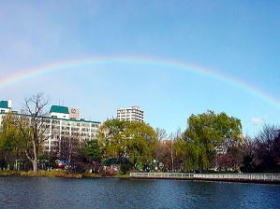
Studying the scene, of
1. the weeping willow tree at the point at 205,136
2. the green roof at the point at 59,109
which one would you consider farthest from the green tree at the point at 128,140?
the green roof at the point at 59,109

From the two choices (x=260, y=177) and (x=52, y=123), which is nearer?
(x=260, y=177)

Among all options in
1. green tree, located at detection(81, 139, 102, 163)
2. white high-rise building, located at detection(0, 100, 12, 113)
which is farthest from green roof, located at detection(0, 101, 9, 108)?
green tree, located at detection(81, 139, 102, 163)

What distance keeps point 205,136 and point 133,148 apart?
1504 centimetres

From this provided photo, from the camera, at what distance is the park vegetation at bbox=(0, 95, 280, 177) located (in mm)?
54312

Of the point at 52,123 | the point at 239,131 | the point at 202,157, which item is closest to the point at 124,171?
the point at 202,157

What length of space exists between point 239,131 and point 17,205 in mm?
42609

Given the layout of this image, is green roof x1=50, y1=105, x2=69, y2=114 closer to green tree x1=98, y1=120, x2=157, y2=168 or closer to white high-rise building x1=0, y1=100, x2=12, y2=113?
white high-rise building x1=0, y1=100, x2=12, y2=113

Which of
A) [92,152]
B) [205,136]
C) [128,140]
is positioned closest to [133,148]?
[128,140]

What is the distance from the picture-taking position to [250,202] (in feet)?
72.6

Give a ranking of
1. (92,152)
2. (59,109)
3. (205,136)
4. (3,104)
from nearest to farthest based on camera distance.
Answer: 1. (205,136)
2. (92,152)
3. (3,104)
4. (59,109)

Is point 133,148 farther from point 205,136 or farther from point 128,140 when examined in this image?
point 205,136

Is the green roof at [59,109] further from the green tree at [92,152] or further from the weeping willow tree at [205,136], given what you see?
the weeping willow tree at [205,136]

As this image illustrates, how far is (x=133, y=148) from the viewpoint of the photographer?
63594 millimetres

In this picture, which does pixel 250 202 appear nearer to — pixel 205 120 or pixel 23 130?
pixel 205 120
